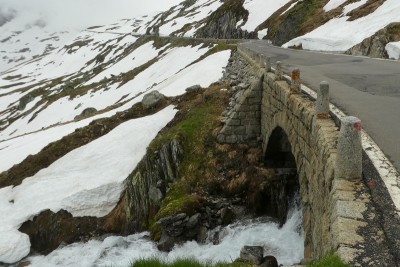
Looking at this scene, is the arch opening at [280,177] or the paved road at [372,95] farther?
the arch opening at [280,177]

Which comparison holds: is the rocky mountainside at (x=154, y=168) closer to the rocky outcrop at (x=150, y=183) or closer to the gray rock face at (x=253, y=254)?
the rocky outcrop at (x=150, y=183)

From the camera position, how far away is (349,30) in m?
33.7

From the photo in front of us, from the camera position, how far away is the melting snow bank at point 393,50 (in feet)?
72.3

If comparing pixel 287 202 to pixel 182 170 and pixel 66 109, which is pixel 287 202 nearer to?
pixel 182 170

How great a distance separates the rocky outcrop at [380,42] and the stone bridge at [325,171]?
11.2m

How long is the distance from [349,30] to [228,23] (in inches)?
1743

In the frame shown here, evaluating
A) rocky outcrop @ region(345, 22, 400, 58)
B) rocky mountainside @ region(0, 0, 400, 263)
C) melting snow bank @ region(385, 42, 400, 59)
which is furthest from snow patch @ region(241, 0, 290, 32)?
melting snow bank @ region(385, 42, 400, 59)

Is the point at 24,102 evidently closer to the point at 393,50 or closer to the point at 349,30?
the point at 349,30

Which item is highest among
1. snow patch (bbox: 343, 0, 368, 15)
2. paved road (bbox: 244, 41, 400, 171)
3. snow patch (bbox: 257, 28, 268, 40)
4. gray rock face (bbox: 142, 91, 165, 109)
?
snow patch (bbox: 343, 0, 368, 15)

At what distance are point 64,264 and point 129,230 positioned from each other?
359 centimetres

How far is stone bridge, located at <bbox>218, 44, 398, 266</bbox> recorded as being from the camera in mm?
4891

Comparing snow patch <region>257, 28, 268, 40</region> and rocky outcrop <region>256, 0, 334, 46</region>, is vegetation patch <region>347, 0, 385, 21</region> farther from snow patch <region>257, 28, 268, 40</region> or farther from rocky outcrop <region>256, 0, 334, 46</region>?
snow patch <region>257, 28, 268, 40</region>

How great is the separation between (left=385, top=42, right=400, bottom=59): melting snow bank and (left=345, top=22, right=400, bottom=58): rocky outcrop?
0.66 meters

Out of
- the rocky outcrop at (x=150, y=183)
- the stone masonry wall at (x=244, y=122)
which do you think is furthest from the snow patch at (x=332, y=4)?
the rocky outcrop at (x=150, y=183)
